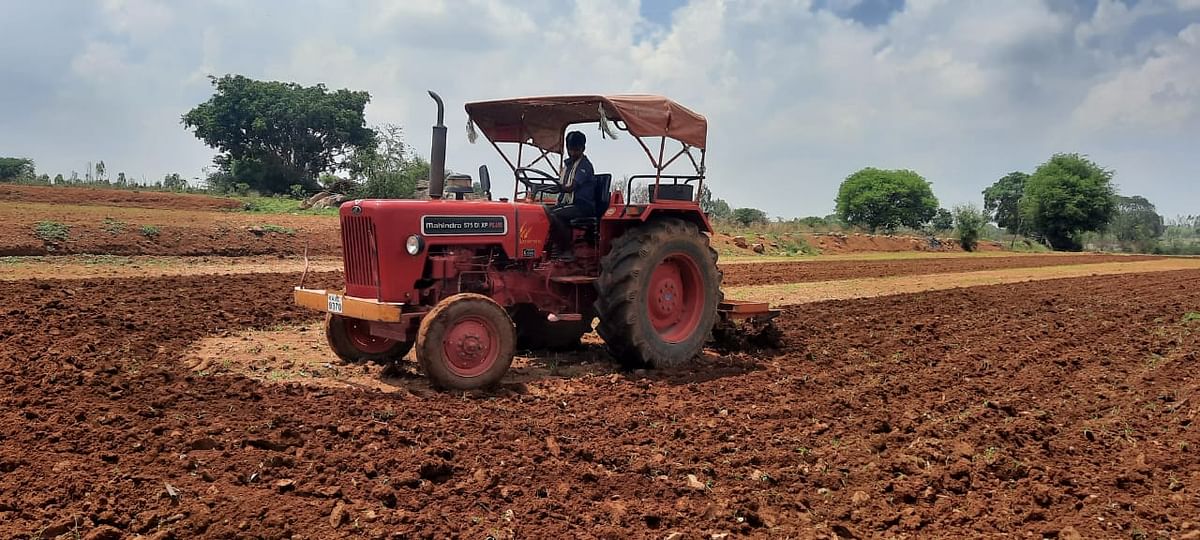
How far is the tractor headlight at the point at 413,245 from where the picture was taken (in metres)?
6.37

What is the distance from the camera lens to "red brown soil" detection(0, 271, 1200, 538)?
371 centimetres

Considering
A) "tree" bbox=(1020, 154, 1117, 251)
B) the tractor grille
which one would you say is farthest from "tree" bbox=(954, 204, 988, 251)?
the tractor grille

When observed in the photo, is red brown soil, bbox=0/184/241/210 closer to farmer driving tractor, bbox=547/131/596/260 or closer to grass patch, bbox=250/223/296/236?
grass patch, bbox=250/223/296/236

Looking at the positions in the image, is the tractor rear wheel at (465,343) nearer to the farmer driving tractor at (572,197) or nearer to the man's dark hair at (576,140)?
the farmer driving tractor at (572,197)

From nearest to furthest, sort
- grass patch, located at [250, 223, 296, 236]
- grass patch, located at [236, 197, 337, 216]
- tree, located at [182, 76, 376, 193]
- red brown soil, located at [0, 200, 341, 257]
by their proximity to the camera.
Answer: red brown soil, located at [0, 200, 341, 257], grass patch, located at [250, 223, 296, 236], grass patch, located at [236, 197, 337, 216], tree, located at [182, 76, 376, 193]

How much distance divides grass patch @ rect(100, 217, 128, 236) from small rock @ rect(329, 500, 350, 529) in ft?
50.4

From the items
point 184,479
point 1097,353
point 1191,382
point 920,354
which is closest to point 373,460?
point 184,479

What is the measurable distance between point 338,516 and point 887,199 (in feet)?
Result: 204

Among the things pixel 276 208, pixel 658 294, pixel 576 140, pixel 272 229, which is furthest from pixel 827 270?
pixel 276 208

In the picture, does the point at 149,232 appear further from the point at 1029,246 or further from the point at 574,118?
the point at 1029,246

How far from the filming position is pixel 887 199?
61375mm

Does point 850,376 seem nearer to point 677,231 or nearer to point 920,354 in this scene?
point 920,354

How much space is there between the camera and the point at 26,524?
3395mm

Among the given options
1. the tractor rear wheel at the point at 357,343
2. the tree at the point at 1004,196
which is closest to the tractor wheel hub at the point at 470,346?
the tractor rear wheel at the point at 357,343
